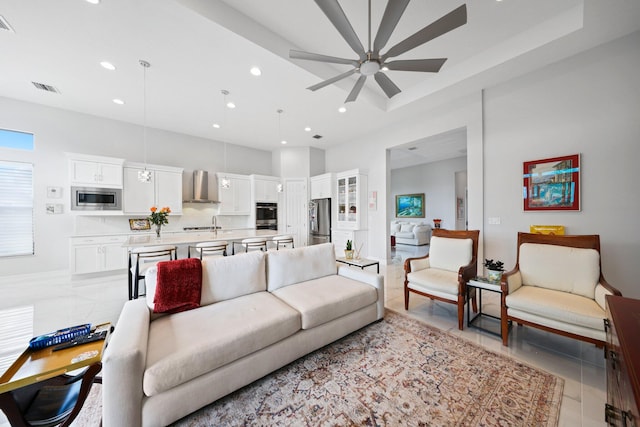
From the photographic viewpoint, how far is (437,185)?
874 centimetres

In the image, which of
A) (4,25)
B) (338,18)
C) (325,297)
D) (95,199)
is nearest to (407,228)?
(325,297)

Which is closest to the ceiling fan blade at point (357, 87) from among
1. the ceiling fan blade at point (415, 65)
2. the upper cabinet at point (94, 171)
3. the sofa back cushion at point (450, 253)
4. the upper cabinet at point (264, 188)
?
the ceiling fan blade at point (415, 65)

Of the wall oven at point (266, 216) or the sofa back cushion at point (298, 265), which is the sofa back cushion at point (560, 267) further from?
the wall oven at point (266, 216)

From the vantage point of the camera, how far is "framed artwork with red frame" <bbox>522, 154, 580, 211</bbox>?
→ 3.04 m

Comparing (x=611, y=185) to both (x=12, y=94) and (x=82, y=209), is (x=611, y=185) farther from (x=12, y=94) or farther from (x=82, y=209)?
(x=12, y=94)

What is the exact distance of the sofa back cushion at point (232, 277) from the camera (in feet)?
6.94

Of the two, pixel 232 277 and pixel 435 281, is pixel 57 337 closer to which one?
pixel 232 277

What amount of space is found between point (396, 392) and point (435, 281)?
1398mm

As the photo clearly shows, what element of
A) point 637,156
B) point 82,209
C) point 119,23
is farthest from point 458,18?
point 82,209

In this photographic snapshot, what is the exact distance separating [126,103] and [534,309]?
→ 262 inches

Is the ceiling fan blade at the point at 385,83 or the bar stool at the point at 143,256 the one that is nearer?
the ceiling fan blade at the point at 385,83

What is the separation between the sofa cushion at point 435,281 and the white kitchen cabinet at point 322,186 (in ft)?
12.6

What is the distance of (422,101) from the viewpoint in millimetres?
4180

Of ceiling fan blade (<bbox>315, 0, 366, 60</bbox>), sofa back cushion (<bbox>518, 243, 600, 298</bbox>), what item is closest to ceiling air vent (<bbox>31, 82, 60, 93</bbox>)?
ceiling fan blade (<bbox>315, 0, 366, 60</bbox>)
